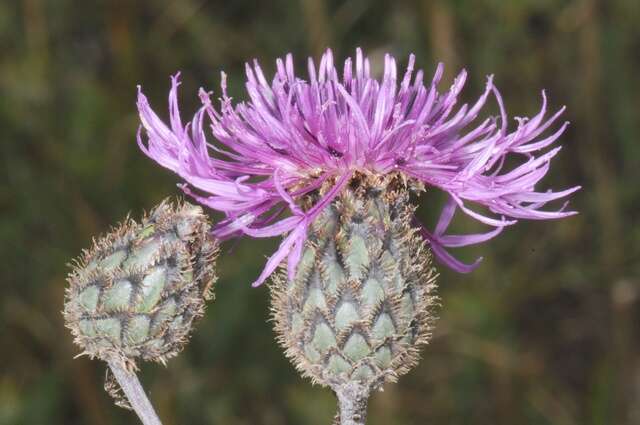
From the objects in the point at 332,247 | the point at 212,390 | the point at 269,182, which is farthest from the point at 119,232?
the point at 212,390

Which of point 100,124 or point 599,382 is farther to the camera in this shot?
point 100,124

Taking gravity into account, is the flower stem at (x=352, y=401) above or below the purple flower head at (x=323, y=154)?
below

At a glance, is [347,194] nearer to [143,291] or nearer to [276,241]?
[143,291]

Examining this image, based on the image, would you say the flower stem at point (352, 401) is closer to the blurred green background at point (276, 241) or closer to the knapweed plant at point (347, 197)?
the knapweed plant at point (347, 197)

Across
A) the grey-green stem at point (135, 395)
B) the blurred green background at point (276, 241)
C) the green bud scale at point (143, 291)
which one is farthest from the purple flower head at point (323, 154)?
the blurred green background at point (276, 241)

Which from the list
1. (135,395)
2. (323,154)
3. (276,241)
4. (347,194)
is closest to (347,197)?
(347,194)

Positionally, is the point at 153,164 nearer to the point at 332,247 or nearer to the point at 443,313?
the point at 443,313
